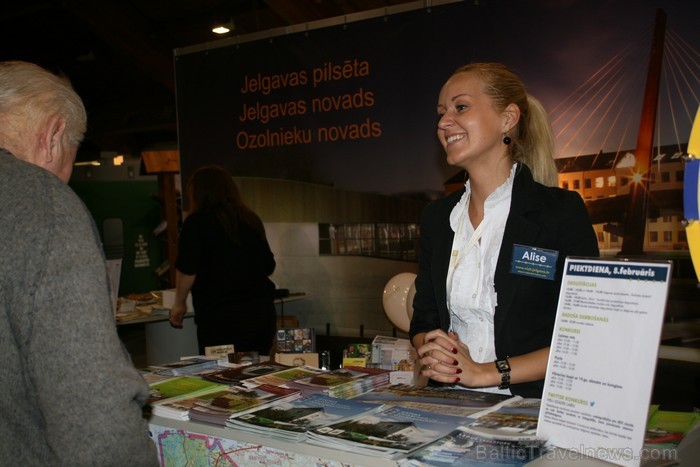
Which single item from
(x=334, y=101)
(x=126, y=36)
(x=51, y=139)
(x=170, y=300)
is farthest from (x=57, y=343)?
(x=126, y=36)

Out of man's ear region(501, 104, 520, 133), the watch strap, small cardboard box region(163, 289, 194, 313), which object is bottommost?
the watch strap

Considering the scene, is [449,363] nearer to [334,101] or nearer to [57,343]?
[57,343]

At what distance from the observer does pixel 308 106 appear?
4.41 meters

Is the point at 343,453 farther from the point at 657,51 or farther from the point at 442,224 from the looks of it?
the point at 657,51

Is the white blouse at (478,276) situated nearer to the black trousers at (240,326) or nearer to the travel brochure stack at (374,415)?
the travel brochure stack at (374,415)

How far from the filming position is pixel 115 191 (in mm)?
9750

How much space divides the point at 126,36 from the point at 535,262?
6.26 meters

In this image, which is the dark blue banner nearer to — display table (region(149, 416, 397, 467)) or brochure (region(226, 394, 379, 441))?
brochure (region(226, 394, 379, 441))

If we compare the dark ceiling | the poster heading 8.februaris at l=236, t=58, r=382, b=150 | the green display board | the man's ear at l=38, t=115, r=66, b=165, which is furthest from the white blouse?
the green display board

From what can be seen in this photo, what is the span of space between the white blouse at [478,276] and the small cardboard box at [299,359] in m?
0.68

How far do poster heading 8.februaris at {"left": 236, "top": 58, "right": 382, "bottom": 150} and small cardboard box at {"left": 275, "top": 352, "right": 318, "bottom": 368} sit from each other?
6.64 feet

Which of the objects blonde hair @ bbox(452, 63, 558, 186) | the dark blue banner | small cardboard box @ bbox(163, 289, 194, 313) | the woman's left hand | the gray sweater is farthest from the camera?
small cardboard box @ bbox(163, 289, 194, 313)

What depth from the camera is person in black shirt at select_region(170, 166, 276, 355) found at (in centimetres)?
370

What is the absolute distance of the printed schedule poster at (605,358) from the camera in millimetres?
1086
